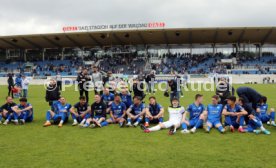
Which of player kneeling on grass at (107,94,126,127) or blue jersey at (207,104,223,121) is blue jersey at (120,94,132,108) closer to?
player kneeling on grass at (107,94,126,127)

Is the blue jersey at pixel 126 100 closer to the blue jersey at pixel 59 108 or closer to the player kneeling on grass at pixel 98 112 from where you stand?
the player kneeling on grass at pixel 98 112

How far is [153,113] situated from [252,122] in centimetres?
292

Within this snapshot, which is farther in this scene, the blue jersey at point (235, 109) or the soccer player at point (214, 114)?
the soccer player at point (214, 114)

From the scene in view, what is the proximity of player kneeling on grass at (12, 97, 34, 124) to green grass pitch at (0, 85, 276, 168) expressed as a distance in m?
1.23

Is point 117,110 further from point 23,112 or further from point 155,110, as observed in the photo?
point 23,112

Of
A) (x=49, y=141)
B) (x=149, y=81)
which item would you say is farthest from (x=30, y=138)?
(x=149, y=81)

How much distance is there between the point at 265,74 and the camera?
129 feet

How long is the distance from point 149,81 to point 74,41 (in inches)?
1206

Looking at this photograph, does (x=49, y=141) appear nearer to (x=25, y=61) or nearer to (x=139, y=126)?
(x=139, y=126)

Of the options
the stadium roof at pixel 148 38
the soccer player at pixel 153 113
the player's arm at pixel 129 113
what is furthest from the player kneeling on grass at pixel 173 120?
the stadium roof at pixel 148 38

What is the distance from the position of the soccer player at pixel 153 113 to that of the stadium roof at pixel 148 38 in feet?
110

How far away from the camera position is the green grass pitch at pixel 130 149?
539 centimetres

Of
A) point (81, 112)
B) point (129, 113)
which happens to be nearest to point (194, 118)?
point (129, 113)

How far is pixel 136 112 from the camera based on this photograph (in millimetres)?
9438
